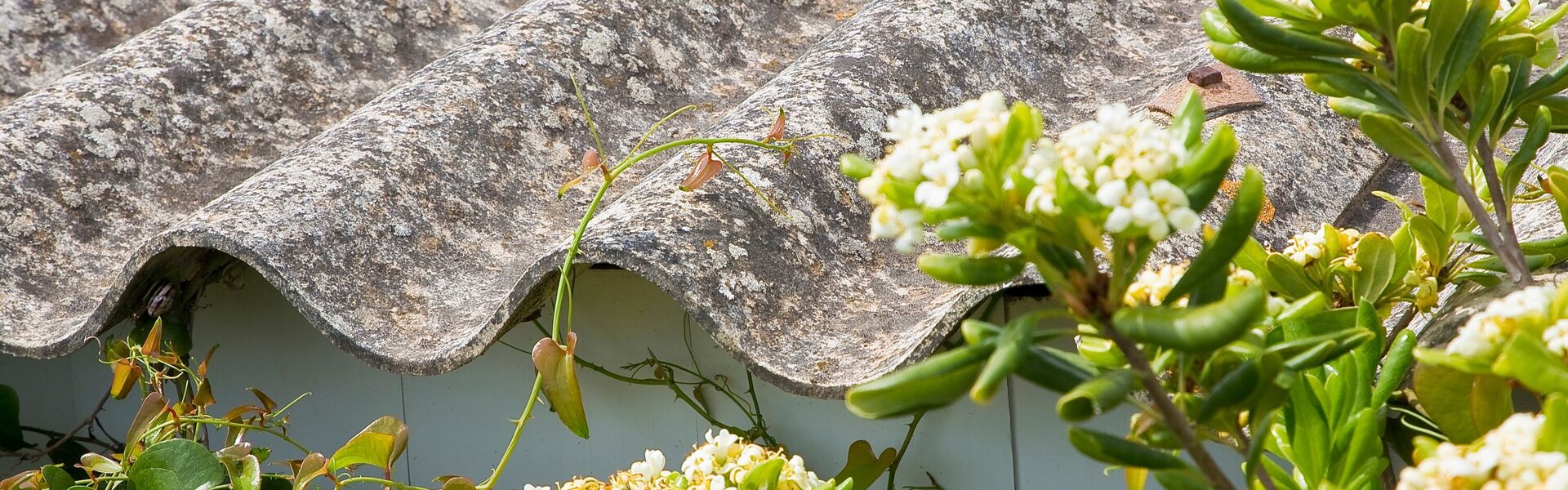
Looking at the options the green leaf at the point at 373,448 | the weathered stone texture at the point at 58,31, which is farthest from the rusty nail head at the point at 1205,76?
the weathered stone texture at the point at 58,31

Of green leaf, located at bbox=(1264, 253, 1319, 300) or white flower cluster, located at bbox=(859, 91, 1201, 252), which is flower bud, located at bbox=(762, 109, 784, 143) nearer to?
green leaf, located at bbox=(1264, 253, 1319, 300)

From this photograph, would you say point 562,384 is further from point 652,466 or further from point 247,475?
point 247,475

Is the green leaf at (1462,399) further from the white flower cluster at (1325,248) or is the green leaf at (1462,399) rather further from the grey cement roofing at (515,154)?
the grey cement roofing at (515,154)

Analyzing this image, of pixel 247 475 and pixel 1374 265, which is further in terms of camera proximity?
pixel 247 475

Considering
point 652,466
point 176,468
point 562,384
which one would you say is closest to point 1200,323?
point 652,466

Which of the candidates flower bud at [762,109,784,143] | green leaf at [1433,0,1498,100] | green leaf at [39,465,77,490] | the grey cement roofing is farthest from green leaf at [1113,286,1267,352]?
green leaf at [39,465,77,490]

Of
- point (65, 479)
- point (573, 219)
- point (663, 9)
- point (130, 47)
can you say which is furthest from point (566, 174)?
point (130, 47)
